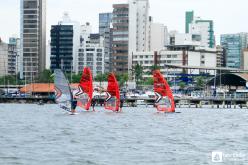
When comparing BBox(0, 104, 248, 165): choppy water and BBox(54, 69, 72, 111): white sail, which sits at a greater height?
BBox(54, 69, 72, 111): white sail

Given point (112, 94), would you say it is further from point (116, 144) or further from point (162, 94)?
point (116, 144)

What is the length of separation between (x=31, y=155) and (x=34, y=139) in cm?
1544

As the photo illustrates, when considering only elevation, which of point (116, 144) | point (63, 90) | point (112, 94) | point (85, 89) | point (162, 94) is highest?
point (63, 90)

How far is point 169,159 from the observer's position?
206ft

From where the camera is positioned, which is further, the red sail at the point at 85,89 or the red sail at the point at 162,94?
the red sail at the point at 162,94

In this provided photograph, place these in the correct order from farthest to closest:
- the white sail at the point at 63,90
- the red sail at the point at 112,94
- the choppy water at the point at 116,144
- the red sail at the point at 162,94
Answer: the red sail at the point at 112,94 < the red sail at the point at 162,94 < the white sail at the point at 63,90 < the choppy water at the point at 116,144

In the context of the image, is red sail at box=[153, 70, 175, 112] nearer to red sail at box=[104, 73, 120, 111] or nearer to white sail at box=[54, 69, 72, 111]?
red sail at box=[104, 73, 120, 111]

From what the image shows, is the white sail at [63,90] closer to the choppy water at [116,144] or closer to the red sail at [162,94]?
the red sail at [162,94]

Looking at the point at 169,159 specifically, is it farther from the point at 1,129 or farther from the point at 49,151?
the point at 1,129

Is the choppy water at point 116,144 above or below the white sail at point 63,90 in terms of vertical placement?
below

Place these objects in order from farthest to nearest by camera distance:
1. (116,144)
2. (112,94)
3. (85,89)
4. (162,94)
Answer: (112,94) → (162,94) → (85,89) → (116,144)

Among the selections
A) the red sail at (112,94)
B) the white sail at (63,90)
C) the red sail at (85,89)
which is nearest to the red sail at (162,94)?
the red sail at (112,94)

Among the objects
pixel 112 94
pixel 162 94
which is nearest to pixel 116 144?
pixel 162 94

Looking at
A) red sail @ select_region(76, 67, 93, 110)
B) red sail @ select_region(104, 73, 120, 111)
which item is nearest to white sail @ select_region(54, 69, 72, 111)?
red sail @ select_region(76, 67, 93, 110)
